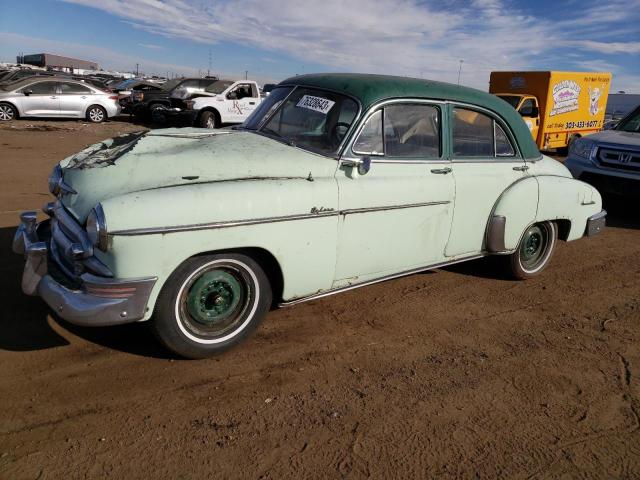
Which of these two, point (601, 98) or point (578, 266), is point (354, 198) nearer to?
point (578, 266)

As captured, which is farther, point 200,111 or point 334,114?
point 200,111

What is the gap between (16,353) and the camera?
3189mm

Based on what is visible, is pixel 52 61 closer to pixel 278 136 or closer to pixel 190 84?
pixel 190 84

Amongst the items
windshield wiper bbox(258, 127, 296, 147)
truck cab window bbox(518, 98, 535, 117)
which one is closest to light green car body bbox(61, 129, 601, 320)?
windshield wiper bbox(258, 127, 296, 147)

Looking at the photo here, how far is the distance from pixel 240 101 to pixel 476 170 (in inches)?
548

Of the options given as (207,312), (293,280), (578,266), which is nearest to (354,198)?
(293,280)

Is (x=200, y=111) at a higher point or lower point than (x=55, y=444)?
higher

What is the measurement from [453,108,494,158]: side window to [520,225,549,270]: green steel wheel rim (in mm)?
1064

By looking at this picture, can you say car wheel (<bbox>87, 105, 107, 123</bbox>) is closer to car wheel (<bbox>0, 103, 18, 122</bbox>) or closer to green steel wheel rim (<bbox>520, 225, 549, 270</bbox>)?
car wheel (<bbox>0, 103, 18, 122</bbox>)

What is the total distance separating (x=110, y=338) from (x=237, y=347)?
0.87 m

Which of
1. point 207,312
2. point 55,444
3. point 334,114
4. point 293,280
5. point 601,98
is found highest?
point 601,98

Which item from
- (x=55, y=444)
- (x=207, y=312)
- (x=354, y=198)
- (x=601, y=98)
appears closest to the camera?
(x=55, y=444)

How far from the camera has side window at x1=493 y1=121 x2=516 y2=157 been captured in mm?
4547

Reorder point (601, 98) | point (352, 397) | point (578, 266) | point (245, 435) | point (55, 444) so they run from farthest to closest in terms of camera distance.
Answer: point (601, 98) → point (578, 266) → point (352, 397) → point (245, 435) → point (55, 444)
